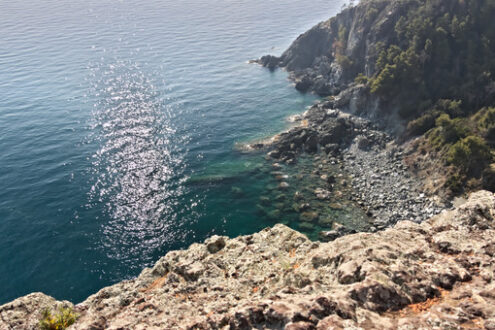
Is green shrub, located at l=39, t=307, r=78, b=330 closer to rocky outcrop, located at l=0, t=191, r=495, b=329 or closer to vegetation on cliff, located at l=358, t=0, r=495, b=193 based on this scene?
rocky outcrop, located at l=0, t=191, r=495, b=329

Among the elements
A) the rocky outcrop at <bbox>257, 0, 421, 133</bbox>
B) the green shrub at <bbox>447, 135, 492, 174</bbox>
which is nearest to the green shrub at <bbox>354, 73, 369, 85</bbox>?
the rocky outcrop at <bbox>257, 0, 421, 133</bbox>

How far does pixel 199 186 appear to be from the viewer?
69.9 meters

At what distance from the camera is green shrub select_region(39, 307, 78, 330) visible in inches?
907

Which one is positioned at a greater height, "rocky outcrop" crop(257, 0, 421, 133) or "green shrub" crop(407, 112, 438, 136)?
"rocky outcrop" crop(257, 0, 421, 133)

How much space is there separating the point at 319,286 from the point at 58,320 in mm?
19114

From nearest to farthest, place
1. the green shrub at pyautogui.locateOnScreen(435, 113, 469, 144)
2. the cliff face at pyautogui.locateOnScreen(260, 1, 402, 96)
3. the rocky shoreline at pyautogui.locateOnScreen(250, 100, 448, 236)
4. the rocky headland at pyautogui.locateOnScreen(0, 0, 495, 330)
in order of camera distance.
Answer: the rocky headland at pyautogui.locateOnScreen(0, 0, 495, 330) → the rocky shoreline at pyautogui.locateOnScreen(250, 100, 448, 236) → the green shrub at pyautogui.locateOnScreen(435, 113, 469, 144) → the cliff face at pyautogui.locateOnScreen(260, 1, 402, 96)

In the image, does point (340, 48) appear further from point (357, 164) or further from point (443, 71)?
point (357, 164)

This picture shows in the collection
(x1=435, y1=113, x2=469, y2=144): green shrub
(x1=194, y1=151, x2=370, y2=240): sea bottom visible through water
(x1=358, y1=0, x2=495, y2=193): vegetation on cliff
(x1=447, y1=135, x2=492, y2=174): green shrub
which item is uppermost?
(x1=358, y1=0, x2=495, y2=193): vegetation on cliff

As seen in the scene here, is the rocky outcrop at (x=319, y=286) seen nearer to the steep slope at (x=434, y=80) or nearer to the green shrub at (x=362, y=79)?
the steep slope at (x=434, y=80)

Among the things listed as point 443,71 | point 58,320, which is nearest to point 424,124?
point 443,71

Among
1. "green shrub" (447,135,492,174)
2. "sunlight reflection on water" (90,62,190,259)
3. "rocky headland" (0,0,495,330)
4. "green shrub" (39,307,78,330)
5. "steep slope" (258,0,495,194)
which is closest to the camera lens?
"rocky headland" (0,0,495,330)

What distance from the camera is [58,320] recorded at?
23203 mm

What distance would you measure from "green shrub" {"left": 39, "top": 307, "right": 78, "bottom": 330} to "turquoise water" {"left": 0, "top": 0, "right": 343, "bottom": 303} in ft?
83.8

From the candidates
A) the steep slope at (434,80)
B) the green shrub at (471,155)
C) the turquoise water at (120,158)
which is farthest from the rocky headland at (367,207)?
the turquoise water at (120,158)
